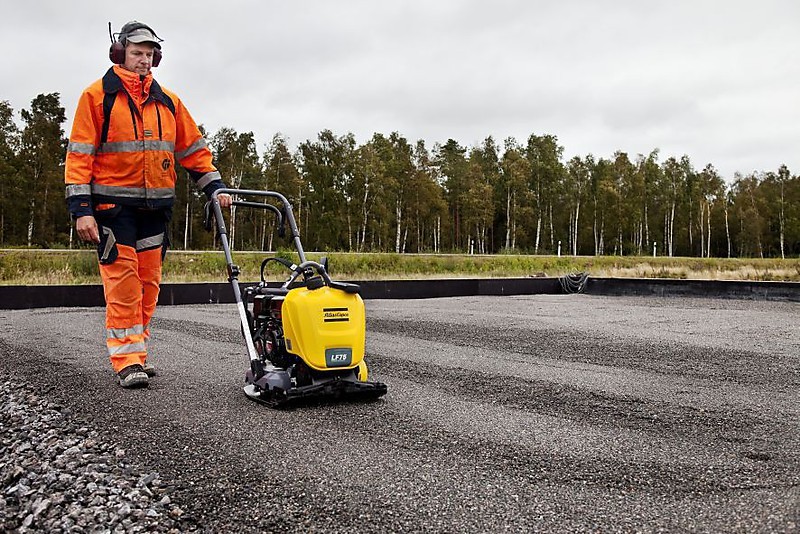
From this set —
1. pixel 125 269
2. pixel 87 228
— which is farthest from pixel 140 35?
pixel 125 269

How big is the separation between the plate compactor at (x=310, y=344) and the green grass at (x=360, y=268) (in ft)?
40.6

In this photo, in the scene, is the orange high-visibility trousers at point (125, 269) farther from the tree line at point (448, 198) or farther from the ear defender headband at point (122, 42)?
the tree line at point (448, 198)

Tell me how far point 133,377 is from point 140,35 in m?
2.24

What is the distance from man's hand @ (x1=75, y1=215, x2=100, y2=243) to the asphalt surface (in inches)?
38.9

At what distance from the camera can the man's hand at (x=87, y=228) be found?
14.5 ft

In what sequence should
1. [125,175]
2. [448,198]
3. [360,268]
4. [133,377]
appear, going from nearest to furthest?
[133,377], [125,175], [360,268], [448,198]

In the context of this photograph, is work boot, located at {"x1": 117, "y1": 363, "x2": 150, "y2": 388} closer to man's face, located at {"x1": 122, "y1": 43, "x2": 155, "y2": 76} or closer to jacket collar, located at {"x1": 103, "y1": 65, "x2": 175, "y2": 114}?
jacket collar, located at {"x1": 103, "y1": 65, "x2": 175, "y2": 114}

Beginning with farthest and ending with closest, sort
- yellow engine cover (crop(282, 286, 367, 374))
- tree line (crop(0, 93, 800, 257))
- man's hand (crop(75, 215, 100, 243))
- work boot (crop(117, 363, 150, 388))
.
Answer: tree line (crop(0, 93, 800, 257)) < work boot (crop(117, 363, 150, 388)) < man's hand (crop(75, 215, 100, 243)) < yellow engine cover (crop(282, 286, 367, 374))

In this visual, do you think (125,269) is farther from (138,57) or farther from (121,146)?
(138,57)

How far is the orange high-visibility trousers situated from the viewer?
459 cm

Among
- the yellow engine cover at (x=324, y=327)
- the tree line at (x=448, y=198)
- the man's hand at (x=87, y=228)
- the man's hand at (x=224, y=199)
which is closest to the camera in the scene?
the yellow engine cover at (x=324, y=327)

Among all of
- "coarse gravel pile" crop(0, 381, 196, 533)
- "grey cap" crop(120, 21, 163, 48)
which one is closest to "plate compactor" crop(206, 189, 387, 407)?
"coarse gravel pile" crop(0, 381, 196, 533)

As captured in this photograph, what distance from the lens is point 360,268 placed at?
25.0 meters

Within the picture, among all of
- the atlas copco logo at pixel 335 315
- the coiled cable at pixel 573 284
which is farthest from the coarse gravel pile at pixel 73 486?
the coiled cable at pixel 573 284
